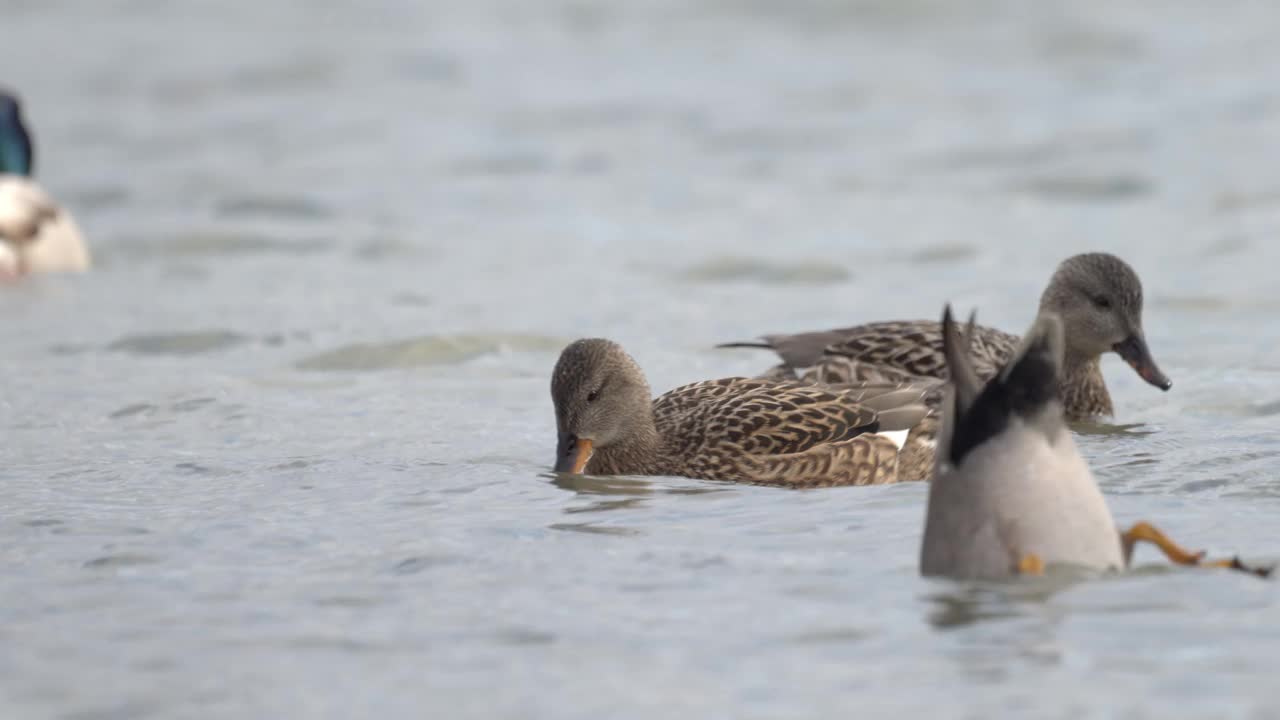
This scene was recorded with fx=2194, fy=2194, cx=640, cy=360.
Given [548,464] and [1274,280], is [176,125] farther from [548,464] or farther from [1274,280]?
[548,464]

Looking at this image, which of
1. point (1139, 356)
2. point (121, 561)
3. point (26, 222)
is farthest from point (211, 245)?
point (121, 561)

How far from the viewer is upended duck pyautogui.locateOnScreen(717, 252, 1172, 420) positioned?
960cm

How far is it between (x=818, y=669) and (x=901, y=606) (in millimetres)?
575

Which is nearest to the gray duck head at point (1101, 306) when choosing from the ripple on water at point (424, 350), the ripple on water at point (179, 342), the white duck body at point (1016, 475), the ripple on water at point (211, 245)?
the ripple on water at point (424, 350)

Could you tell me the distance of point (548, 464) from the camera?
29.0 feet

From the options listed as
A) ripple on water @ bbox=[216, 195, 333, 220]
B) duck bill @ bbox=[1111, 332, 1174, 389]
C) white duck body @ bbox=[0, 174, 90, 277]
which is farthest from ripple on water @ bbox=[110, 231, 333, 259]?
duck bill @ bbox=[1111, 332, 1174, 389]

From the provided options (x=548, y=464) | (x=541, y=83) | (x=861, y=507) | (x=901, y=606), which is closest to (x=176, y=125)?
(x=541, y=83)

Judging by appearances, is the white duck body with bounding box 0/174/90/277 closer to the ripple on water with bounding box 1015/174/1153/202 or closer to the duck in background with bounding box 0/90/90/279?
the duck in background with bounding box 0/90/90/279

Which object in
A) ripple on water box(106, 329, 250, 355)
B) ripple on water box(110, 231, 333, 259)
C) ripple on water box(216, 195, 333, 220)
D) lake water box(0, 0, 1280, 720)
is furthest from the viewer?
ripple on water box(216, 195, 333, 220)

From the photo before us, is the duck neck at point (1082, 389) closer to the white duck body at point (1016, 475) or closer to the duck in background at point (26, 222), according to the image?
the white duck body at point (1016, 475)

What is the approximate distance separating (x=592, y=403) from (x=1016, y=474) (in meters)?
2.91

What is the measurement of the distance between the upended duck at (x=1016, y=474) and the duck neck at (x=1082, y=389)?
3.68 meters

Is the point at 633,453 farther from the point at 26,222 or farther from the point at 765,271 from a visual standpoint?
the point at 26,222

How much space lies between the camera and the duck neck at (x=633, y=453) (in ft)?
28.1
